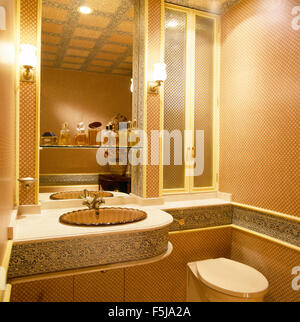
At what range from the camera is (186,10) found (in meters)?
2.50

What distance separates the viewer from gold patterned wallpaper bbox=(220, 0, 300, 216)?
1.93 metres

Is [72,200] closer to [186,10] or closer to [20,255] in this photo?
[20,255]

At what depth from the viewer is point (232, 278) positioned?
1889 mm

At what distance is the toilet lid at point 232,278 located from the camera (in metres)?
1.73

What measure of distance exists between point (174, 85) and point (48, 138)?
1.19 m

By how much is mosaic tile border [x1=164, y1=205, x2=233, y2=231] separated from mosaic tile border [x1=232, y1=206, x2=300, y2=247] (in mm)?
89

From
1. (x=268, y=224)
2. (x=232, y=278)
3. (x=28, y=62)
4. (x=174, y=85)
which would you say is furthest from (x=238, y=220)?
(x=28, y=62)

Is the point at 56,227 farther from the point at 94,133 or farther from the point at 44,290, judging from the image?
the point at 94,133

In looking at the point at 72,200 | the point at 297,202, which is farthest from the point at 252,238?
the point at 72,200

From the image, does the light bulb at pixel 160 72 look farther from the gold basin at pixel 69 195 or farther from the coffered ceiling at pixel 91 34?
the gold basin at pixel 69 195

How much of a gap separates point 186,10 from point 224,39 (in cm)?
45

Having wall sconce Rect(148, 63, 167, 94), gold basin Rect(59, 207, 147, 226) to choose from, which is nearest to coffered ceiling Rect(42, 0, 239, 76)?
wall sconce Rect(148, 63, 167, 94)

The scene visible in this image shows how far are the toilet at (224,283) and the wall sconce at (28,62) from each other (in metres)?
1.86

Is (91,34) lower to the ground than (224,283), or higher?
higher
